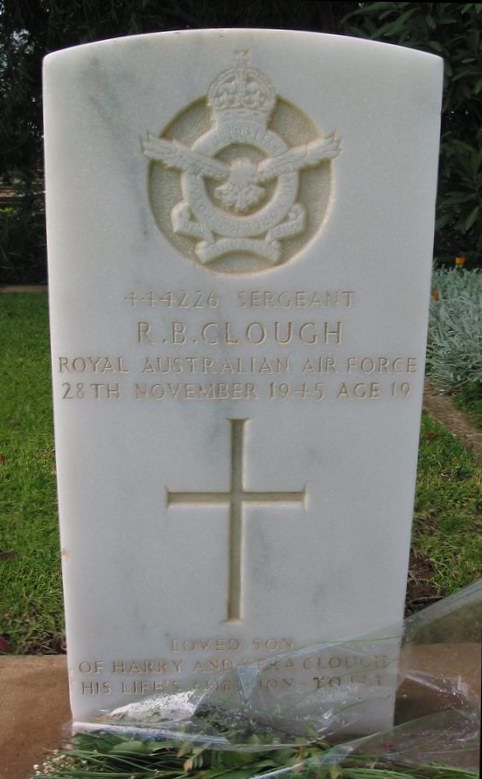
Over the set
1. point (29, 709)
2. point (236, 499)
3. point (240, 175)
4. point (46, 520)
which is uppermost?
point (240, 175)

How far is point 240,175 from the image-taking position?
6.34 ft

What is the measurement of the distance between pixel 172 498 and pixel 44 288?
799cm

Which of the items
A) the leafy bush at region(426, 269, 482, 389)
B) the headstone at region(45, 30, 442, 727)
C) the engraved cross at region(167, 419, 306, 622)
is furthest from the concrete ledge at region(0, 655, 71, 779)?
the leafy bush at region(426, 269, 482, 389)

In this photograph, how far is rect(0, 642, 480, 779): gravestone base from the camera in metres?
2.08

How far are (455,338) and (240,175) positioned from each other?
3.65 m

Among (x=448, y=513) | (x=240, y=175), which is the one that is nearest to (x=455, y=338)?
(x=448, y=513)

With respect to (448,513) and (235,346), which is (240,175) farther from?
(448,513)

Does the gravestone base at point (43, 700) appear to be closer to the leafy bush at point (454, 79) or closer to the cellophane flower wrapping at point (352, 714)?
the cellophane flower wrapping at point (352, 714)

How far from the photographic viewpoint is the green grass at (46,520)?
2826 mm

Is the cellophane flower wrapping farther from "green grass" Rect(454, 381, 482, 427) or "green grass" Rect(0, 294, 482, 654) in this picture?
"green grass" Rect(454, 381, 482, 427)

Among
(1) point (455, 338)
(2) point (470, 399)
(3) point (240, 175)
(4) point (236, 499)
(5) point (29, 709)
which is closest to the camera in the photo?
(3) point (240, 175)

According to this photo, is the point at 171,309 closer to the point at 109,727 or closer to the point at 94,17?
the point at 109,727

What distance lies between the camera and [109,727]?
2.18m

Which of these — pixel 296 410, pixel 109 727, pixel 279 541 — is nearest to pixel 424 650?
pixel 279 541
